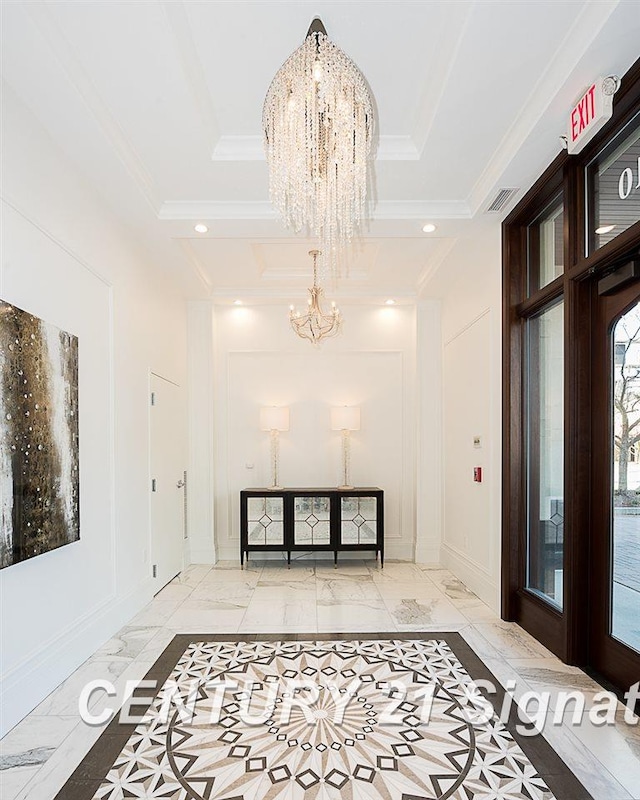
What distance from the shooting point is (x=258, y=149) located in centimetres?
344

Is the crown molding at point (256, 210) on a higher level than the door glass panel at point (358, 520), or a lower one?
higher

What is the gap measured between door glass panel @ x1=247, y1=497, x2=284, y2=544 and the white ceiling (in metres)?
2.79

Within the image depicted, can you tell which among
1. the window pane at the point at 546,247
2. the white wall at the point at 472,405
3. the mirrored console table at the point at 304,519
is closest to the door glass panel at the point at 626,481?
the window pane at the point at 546,247

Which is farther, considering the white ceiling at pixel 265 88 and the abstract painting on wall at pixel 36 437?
the abstract painting on wall at pixel 36 437

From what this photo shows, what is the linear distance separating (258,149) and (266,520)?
3652mm

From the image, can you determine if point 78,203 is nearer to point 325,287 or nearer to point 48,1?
point 48,1

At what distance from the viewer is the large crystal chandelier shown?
8.05ft

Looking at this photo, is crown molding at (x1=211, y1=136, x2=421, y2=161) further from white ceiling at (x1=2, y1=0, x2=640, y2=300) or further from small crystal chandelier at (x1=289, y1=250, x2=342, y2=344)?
small crystal chandelier at (x1=289, y1=250, x2=342, y2=344)

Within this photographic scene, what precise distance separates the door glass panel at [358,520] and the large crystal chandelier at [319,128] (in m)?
3.57

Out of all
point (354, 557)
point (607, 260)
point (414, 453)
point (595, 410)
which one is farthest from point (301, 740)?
point (414, 453)

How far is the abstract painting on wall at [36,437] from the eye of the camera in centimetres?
253

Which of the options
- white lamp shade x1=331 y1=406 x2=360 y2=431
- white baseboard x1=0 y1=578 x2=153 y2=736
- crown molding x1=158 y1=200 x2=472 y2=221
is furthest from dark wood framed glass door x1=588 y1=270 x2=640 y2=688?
white lamp shade x1=331 y1=406 x2=360 y2=431

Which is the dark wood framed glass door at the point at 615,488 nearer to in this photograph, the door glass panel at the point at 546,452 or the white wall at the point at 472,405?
the door glass panel at the point at 546,452

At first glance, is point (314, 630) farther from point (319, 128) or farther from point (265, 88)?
point (265, 88)
